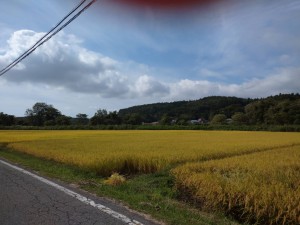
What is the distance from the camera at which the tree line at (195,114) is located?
3312 inches

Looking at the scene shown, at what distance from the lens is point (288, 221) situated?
19.0ft

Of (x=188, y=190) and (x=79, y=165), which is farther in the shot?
(x=79, y=165)

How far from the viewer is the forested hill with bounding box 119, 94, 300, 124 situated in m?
81.9

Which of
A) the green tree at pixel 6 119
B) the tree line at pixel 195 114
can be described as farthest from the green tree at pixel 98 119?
the green tree at pixel 6 119

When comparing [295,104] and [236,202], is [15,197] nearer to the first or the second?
[236,202]

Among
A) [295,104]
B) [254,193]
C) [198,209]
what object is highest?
[295,104]

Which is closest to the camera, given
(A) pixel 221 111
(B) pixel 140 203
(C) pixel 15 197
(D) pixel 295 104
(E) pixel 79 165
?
(B) pixel 140 203

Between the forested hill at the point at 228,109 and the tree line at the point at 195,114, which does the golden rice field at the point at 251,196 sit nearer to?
the tree line at the point at 195,114

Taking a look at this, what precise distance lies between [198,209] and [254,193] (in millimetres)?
1323

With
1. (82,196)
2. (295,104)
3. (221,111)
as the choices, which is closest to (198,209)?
(82,196)

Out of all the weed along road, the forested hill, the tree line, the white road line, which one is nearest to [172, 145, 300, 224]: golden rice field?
the weed along road

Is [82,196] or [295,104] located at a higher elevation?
[295,104]

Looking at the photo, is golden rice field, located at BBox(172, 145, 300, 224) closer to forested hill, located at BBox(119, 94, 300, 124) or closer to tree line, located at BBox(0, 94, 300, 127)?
tree line, located at BBox(0, 94, 300, 127)

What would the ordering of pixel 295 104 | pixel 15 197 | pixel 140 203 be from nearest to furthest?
pixel 140 203 < pixel 15 197 < pixel 295 104
